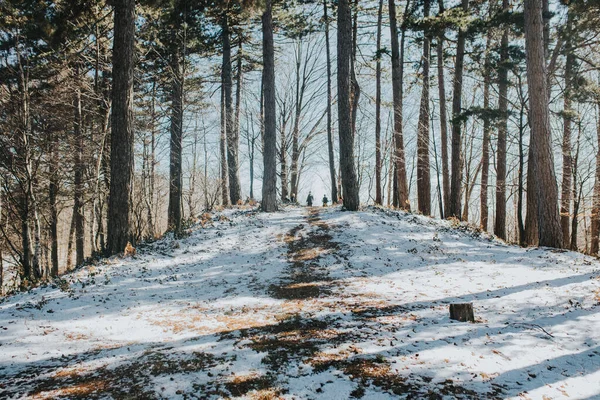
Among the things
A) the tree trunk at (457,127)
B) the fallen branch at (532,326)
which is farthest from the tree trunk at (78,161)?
the tree trunk at (457,127)

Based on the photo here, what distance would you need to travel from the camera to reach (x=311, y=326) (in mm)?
Result: 4219

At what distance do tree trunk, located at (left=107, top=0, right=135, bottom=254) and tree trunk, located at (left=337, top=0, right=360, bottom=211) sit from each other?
617 cm

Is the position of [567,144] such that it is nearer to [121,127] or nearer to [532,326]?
[532,326]

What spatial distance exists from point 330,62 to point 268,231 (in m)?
12.1

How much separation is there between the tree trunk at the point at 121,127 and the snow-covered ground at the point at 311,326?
90cm

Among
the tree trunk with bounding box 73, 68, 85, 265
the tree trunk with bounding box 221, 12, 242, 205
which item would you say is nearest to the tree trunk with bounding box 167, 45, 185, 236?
the tree trunk with bounding box 221, 12, 242, 205

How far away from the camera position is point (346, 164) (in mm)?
10969

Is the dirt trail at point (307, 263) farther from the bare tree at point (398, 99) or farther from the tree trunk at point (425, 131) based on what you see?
the tree trunk at point (425, 131)

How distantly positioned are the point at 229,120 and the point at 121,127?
958cm

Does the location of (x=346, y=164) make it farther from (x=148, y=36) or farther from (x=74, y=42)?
(x=74, y=42)

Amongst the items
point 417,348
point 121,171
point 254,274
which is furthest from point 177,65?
point 417,348

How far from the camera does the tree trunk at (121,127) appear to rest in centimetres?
723

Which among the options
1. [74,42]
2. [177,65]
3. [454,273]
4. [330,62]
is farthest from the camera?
[330,62]

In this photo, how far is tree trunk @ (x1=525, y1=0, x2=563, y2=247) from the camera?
8.09 meters
